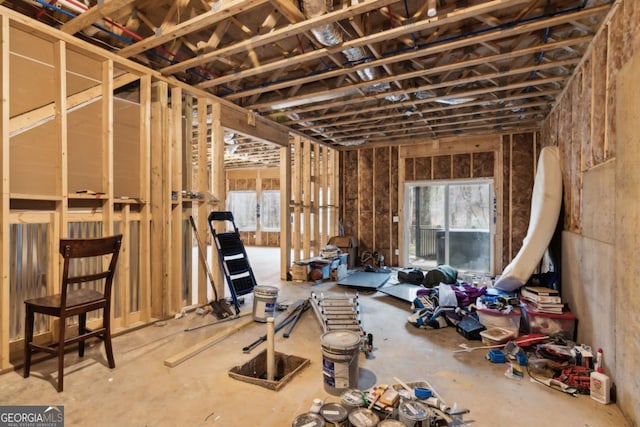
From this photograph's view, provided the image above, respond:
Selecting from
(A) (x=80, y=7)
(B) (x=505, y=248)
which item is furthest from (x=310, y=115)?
(B) (x=505, y=248)

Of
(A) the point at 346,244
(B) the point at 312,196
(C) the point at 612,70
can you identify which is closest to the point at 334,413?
(C) the point at 612,70

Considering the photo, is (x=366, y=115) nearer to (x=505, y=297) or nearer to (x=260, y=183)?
(x=505, y=297)

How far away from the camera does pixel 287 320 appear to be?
3900 millimetres

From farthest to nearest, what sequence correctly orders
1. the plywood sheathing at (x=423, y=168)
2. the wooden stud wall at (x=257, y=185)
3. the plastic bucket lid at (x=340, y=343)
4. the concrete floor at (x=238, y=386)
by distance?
the wooden stud wall at (x=257, y=185) < the plywood sheathing at (x=423, y=168) < the plastic bucket lid at (x=340, y=343) < the concrete floor at (x=238, y=386)

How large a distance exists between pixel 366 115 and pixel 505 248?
13.3 ft

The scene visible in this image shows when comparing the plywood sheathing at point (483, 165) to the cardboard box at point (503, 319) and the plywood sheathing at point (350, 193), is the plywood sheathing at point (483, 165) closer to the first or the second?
the plywood sheathing at point (350, 193)

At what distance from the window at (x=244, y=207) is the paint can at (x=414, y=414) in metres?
10.5

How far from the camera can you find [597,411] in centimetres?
219

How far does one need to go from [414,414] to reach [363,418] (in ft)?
0.98

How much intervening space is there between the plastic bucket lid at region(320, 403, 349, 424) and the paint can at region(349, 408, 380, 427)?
0.06 meters

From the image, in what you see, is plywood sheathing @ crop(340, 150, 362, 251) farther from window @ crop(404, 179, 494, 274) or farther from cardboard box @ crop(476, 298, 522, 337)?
cardboard box @ crop(476, 298, 522, 337)

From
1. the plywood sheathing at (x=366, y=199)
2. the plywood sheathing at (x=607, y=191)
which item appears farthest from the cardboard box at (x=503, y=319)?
the plywood sheathing at (x=366, y=199)

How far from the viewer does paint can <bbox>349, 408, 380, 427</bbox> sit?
1748 mm

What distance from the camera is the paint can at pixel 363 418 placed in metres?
1.75
